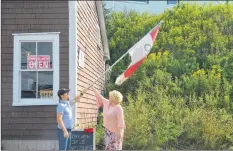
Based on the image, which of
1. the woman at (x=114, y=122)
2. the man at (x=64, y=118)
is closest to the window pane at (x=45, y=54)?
the man at (x=64, y=118)

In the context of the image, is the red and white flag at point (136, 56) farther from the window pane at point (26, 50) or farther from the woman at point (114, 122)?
the window pane at point (26, 50)

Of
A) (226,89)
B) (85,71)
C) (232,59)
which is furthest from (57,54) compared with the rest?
(232,59)

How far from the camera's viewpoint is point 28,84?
933 centimetres

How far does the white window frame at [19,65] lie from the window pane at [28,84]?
94 mm

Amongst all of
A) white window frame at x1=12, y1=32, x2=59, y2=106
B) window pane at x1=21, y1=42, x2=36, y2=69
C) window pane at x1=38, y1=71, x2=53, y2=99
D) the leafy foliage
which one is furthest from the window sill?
the leafy foliage

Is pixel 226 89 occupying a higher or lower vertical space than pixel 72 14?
lower

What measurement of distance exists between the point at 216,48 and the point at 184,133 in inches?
278

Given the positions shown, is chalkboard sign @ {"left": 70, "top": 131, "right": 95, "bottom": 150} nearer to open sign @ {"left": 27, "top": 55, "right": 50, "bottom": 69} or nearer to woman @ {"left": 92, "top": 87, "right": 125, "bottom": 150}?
woman @ {"left": 92, "top": 87, "right": 125, "bottom": 150}

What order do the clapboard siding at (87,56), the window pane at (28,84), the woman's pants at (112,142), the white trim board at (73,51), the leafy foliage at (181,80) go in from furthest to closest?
the leafy foliage at (181,80) < the clapboard siding at (87,56) < the window pane at (28,84) < the white trim board at (73,51) < the woman's pants at (112,142)

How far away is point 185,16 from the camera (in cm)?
1892

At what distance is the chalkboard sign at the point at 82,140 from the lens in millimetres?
7578

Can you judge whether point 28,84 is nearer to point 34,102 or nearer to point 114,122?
point 34,102

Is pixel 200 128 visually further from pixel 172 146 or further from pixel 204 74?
pixel 204 74

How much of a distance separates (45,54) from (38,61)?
227 millimetres
